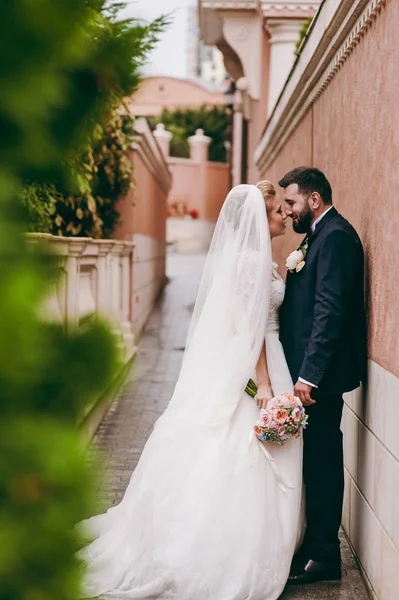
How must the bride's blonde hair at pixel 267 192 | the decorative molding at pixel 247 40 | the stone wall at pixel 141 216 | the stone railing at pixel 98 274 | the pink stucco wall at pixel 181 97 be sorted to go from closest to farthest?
the bride's blonde hair at pixel 267 192, the stone railing at pixel 98 274, the stone wall at pixel 141 216, the decorative molding at pixel 247 40, the pink stucco wall at pixel 181 97

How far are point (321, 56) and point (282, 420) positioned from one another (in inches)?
133

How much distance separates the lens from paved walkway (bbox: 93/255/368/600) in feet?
13.4

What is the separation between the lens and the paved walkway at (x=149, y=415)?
4078 mm

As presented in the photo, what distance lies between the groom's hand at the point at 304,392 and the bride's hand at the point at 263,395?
24 cm

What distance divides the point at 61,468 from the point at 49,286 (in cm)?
21

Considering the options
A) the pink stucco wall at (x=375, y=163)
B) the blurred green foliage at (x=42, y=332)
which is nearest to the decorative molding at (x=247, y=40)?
the pink stucco wall at (x=375, y=163)

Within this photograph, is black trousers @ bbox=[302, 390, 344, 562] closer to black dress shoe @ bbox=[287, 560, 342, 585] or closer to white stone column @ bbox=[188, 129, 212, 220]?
black dress shoe @ bbox=[287, 560, 342, 585]

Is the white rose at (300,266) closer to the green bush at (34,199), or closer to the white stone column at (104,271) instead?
the green bush at (34,199)

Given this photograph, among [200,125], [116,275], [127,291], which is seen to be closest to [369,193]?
[116,275]

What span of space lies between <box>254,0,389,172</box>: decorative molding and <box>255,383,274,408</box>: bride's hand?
1897 millimetres

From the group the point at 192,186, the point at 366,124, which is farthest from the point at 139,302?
the point at 192,186

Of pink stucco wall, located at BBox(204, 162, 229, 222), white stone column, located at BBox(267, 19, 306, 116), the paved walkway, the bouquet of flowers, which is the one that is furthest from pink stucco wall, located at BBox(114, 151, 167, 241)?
pink stucco wall, located at BBox(204, 162, 229, 222)

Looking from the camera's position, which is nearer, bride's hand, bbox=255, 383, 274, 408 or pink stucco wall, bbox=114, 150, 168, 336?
bride's hand, bbox=255, 383, 274, 408

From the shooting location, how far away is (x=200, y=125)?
4812 centimetres
